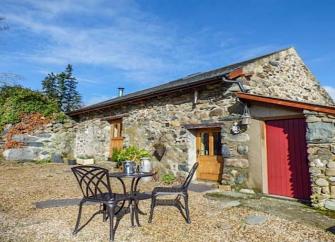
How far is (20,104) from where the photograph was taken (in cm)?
1248

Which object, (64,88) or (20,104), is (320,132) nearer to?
(20,104)

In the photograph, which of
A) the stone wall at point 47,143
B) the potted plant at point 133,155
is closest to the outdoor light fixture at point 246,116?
the potted plant at point 133,155

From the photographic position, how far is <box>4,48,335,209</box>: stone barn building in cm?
549

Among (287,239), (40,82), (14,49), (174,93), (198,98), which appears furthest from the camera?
(40,82)

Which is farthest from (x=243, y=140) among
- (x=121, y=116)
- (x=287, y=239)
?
(x=121, y=116)

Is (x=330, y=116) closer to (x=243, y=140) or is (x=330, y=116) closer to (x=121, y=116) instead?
(x=243, y=140)

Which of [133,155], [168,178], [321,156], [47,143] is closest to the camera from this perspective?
[321,156]

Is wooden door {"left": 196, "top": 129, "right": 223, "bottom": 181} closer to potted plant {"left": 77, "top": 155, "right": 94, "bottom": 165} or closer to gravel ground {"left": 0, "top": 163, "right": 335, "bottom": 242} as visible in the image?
gravel ground {"left": 0, "top": 163, "right": 335, "bottom": 242}

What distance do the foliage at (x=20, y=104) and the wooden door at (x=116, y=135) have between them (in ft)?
11.6

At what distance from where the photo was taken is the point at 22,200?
5.72m

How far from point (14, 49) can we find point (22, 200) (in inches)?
233

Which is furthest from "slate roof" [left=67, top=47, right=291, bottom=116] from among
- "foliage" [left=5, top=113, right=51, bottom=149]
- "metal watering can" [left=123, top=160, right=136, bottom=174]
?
"metal watering can" [left=123, top=160, right=136, bottom=174]

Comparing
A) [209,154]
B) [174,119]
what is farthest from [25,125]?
[209,154]

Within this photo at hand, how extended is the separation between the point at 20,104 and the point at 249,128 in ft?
34.4
